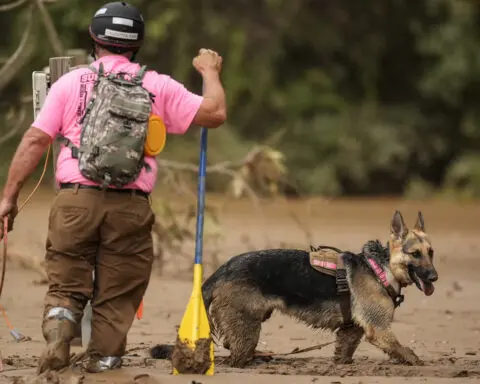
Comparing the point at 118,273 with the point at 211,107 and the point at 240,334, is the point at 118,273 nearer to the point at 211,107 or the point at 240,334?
the point at 211,107

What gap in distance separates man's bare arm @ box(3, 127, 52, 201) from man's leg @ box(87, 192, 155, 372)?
17.9 inches

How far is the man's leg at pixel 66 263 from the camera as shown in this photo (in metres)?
7.01

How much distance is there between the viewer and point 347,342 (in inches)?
340

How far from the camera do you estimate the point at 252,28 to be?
27406 millimetres

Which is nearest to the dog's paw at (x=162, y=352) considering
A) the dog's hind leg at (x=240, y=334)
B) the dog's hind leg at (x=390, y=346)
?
the dog's hind leg at (x=240, y=334)

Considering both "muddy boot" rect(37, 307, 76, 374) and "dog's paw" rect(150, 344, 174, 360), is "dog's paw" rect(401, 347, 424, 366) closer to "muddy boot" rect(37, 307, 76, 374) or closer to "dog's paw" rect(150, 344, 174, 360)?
"dog's paw" rect(150, 344, 174, 360)

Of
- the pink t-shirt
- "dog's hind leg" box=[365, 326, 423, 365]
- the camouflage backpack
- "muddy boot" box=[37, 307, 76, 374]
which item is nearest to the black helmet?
the pink t-shirt

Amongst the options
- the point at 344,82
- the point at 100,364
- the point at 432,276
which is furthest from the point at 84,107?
the point at 344,82

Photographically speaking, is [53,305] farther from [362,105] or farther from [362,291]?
[362,105]

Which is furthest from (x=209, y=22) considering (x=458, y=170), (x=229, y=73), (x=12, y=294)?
(x=12, y=294)

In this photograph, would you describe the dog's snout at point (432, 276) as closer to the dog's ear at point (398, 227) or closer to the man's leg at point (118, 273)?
the dog's ear at point (398, 227)

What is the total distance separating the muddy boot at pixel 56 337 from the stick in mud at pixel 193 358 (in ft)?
Result: 2.27

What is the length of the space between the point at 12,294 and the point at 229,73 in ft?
48.0

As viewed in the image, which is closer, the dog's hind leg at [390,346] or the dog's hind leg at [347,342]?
the dog's hind leg at [390,346]
